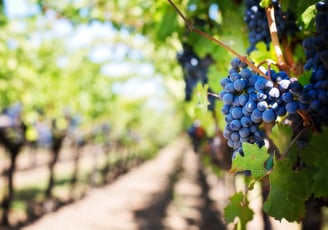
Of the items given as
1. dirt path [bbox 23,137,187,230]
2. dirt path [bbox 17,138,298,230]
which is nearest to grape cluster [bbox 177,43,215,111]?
dirt path [bbox 17,138,298,230]

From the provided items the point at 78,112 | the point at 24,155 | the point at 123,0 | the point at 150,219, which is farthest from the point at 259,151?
the point at 24,155

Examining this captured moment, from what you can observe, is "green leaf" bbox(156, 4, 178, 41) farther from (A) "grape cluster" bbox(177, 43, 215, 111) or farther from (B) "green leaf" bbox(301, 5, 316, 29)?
(B) "green leaf" bbox(301, 5, 316, 29)

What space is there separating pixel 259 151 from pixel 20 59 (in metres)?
7.46

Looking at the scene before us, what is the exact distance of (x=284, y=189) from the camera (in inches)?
54.7

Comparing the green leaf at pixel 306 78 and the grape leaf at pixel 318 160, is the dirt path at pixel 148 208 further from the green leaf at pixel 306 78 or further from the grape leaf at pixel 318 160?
the green leaf at pixel 306 78

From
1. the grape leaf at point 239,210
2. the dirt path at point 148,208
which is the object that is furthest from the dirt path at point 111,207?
the grape leaf at point 239,210

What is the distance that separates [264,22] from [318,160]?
0.92 m

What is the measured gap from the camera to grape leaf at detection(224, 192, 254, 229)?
1747 millimetres

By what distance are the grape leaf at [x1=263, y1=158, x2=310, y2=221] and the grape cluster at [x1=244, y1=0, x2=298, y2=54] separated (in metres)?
0.81

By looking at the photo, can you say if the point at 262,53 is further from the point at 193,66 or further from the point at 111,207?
the point at 111,207

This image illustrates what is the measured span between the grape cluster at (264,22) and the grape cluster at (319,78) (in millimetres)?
332

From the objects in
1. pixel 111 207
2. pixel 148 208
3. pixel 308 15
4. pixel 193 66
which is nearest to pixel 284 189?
pixel 308 15

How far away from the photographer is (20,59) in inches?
314

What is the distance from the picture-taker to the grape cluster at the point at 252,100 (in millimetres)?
1370
